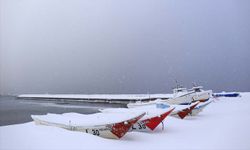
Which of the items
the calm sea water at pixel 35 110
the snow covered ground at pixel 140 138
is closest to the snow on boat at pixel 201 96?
the snow covered ground at pixel 140 138

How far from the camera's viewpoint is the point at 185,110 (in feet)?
52.7

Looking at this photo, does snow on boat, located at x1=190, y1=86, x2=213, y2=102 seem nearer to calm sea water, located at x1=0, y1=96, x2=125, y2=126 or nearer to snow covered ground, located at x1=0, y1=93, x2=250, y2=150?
snow covered ground, located at x1=0, y1=93, x2=250, y2=150

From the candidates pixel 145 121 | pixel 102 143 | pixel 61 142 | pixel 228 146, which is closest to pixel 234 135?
pixel 228 146

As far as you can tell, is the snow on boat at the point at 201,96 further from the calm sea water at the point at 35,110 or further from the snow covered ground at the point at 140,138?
the calm sea water at the point at 35,110

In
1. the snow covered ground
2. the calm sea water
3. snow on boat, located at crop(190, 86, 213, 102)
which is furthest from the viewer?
the calm sea water

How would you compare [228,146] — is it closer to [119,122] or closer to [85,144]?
[119,122]

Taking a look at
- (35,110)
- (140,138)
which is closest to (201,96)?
(140,138)

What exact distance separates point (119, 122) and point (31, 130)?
128 inches

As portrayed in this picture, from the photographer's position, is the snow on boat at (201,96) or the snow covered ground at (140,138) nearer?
the snow covered ground at (140,138)

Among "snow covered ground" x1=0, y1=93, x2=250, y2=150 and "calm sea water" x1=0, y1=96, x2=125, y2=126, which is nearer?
"snow covered ground" x1=0, y1=93, x2=250, y2=150

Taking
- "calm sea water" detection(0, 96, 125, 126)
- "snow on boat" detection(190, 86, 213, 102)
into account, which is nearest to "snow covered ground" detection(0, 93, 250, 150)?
"snow on boat" detection(190, 86, 213, 102)

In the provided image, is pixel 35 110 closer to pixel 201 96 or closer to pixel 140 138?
pixel 201 96

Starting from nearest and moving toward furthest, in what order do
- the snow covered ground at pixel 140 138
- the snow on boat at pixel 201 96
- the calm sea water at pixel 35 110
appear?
the snow covered ground at pixel 140 138 < the snow on boat at pixel 201 96 < the calm sea water at pixel 35 110

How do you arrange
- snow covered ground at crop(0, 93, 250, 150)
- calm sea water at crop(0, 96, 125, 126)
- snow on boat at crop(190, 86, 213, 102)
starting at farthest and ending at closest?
calm sea water at crop(0, 96, 125, 126)
snow on boat at crop(190, 86, 213, 102)
snow covered ground at crop(0, 93, 250, 150)
